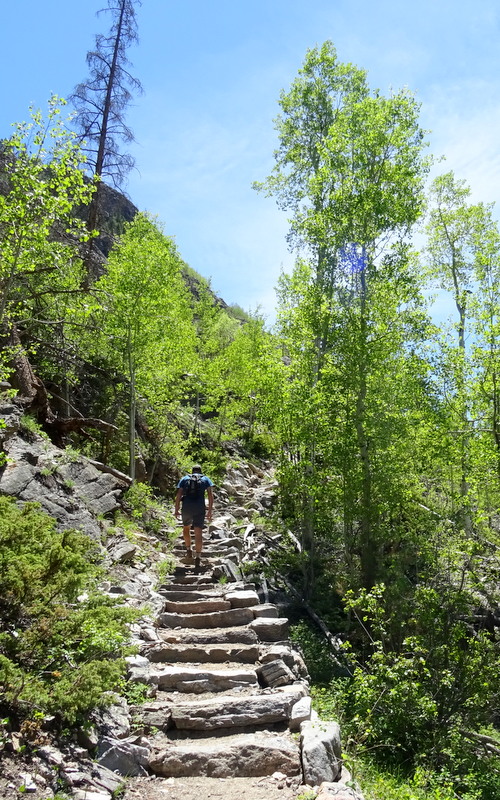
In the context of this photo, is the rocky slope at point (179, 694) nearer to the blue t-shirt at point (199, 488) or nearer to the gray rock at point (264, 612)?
the gray rock at point (264, 612)

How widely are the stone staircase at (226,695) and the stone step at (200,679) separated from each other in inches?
0.4

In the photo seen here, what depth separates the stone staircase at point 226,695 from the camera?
475 cm

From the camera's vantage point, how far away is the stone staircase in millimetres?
4754

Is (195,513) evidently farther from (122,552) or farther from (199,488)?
(122,552)

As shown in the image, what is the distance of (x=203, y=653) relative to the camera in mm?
7289

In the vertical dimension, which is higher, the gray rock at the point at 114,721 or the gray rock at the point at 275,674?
the gray rock at the point at 114,721

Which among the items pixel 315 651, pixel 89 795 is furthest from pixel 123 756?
pixel 315 651

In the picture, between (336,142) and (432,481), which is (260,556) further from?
(336,142)

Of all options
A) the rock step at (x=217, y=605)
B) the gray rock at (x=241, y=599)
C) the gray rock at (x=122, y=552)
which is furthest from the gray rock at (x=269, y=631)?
the gray rock at (x=122, y=552)

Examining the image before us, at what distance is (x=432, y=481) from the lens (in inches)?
636

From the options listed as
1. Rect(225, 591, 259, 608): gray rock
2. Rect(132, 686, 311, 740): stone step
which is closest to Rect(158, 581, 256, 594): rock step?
Rect(225, 591, 259, 608): gray rock

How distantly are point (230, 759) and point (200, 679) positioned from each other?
1.60 metres

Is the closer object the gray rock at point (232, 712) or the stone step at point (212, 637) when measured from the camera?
the gray rock at point (232, 712)

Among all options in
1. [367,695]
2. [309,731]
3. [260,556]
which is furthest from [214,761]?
[260,556]
